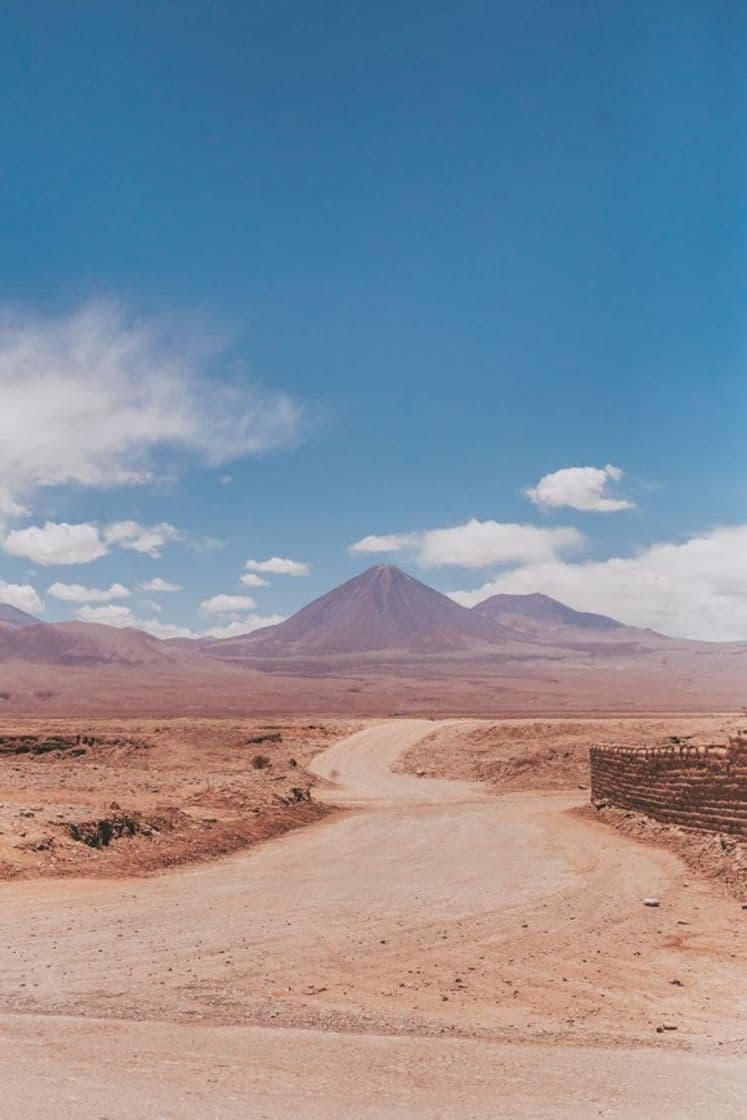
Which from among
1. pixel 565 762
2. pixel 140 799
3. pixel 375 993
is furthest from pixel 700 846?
pixel 565 762

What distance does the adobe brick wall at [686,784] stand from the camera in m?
16.8

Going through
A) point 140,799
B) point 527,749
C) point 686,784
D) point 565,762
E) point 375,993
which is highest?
point 686,784

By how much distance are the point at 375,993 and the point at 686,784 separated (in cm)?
1183

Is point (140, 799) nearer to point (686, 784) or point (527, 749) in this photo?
point (686, 784)

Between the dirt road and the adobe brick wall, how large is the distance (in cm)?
151

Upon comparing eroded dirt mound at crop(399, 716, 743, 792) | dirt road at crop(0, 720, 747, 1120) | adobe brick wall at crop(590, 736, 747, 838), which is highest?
adobe brick wall at crop(590, 736, 747, 838)

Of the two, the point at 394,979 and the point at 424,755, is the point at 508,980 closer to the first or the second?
the point at 394,979

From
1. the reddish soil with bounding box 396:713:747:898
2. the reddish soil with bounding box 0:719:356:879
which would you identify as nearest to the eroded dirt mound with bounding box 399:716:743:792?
the reddish soil with bounding box 396:713:747:898

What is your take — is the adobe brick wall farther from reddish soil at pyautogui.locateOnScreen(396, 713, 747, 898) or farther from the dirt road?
the dirt road

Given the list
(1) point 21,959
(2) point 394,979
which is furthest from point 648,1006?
(1) point 21,959

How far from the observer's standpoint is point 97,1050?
7.33 m

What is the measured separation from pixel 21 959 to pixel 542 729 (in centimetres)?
4211

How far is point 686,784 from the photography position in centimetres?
1891

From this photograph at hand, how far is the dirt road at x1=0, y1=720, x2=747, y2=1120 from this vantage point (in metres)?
6.63
